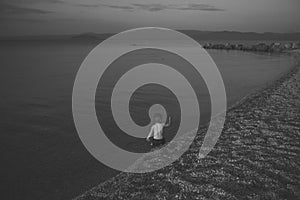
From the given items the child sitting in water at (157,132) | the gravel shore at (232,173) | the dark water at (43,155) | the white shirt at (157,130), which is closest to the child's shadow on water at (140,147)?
the child sitting in water at (157,132)

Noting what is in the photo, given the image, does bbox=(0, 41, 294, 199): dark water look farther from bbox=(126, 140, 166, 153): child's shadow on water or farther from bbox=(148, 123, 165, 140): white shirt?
bbox=(148, 123, 165, 140): white shirt

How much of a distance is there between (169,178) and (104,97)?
23016 millimetres

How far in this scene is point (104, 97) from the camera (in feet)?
111

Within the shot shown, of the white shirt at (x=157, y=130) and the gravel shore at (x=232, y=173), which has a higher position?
the white shirt at (x=157, y=130)

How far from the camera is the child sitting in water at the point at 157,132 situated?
1572 centimetres

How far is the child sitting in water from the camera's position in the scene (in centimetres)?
1572

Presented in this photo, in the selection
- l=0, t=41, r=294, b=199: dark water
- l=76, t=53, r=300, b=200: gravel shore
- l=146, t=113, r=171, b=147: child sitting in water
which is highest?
l=146, t=113, r=171, b=147: child sitting in water

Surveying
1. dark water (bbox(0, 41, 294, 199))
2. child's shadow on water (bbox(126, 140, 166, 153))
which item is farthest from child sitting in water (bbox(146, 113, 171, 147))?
dark water (bbox(0, 41, 294, 199))

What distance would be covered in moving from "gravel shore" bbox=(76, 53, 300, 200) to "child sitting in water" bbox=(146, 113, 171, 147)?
6.10 ft

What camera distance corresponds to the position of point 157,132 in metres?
16.2

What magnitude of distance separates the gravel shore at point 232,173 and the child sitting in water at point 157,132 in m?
1.86

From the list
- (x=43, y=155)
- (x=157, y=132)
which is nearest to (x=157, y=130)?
Result: (x=157, y=132)

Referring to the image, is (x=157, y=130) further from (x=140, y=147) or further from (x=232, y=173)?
(x=232, y=173)

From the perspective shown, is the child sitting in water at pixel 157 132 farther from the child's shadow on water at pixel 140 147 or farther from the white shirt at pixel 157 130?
the child's shadow on water at pixel 140 147
